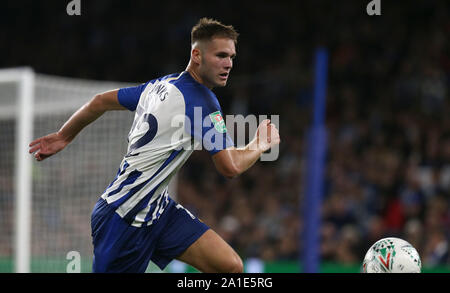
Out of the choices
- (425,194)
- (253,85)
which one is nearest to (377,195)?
(425,194)

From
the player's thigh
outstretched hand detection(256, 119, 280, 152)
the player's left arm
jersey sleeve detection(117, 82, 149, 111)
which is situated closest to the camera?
the player's left arm

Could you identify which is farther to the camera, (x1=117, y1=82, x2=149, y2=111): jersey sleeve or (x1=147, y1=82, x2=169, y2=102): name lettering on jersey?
(x1=117, y1=82, x2=149, y2=111): jersey sleeve

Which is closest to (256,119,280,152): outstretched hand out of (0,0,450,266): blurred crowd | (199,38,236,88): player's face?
(199,38,236,88): player's face

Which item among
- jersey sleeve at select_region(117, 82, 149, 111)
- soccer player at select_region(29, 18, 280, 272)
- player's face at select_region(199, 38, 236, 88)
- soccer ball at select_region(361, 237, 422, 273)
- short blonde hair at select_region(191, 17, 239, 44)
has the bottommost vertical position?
soccer ball at select_region(361, 237, 422, 273)

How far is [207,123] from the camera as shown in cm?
419

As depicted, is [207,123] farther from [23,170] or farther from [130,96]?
[23,170]

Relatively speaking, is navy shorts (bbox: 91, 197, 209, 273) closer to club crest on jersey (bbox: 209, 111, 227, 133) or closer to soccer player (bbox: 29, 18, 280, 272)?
soccer player (bbox: 29, 18, 280, 272)

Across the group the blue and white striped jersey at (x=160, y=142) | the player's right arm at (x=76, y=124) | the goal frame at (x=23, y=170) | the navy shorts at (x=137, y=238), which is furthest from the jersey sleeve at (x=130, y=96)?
the goal frame at (x=23, y=170)

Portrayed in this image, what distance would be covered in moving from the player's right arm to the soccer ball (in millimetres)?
1964

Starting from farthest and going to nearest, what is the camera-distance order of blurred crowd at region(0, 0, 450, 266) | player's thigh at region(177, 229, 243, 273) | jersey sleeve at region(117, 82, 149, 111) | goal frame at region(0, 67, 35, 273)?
blurred crowd at region(0, 0, 450, 266) → goal frame at region(0, 67, 35, 273) → jersey sleeve at region(117, 82, 149, 111) → player's thigh at region(177, 229, 243, 273)

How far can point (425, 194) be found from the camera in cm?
1053

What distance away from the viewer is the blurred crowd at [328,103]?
35.1 feet

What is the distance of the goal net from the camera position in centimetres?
768
